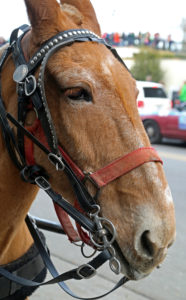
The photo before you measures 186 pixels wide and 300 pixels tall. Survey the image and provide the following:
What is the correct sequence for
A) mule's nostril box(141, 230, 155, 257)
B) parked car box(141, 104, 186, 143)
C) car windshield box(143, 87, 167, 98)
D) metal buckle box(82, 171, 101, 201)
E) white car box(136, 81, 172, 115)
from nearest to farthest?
1. mule's nostril box(141, 230, 155, 257)
2. metal buckle box(82, 171, 101, 201)
3. parked car box(141, 104, 186, 143)
4. white car box(136, 81, 172, 115)
5. car windshield box(143, 87, 167, 98)

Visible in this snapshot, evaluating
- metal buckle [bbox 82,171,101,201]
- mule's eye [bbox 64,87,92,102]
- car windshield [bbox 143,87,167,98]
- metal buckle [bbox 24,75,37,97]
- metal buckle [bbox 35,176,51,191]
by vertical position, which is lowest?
car windshield [bbox 143,87,167,98]

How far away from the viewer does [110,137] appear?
1.54 m

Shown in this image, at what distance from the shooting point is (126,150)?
60.6 inches

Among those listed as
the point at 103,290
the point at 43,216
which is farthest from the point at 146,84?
the point at 103,290

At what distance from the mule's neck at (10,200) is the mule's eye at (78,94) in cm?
51

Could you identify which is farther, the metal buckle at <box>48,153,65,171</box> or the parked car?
the parked car

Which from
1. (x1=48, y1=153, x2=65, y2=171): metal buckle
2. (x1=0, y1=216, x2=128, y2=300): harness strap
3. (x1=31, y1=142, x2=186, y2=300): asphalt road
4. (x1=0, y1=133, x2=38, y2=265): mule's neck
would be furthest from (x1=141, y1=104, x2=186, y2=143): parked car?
(x1=48, y1=153, x2=65, y2=171): metal buckle

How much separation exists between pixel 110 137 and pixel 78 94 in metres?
0.23

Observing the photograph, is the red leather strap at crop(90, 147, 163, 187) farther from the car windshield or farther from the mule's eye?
the car windshield

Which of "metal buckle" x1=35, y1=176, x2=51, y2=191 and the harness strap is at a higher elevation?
"metal buckle" x1=35, y1=176, x2=51, y2=191

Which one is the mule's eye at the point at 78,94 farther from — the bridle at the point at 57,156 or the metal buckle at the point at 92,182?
the metal buckle at the point at 92,182

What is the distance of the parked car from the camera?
34.0 feet

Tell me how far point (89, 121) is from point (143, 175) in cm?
31

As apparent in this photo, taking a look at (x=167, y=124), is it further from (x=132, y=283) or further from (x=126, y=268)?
(x=126, y=268)
